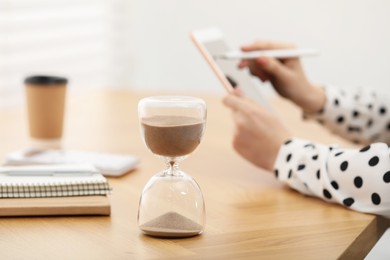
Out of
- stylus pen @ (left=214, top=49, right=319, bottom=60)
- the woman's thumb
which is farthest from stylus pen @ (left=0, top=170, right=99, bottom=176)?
the woman's thumb

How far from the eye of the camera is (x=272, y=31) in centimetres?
358

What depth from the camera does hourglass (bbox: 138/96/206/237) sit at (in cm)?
98

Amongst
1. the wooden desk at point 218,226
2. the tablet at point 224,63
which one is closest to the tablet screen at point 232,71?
the tablet at point 224,63

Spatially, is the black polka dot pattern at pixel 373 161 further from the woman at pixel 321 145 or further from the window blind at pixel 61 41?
the window blind at pixel 61 41

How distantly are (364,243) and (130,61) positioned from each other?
2962 millimetres

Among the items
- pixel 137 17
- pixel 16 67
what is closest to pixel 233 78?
pixel 16 67

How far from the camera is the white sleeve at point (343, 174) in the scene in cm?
117

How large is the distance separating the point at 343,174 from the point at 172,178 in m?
0.33

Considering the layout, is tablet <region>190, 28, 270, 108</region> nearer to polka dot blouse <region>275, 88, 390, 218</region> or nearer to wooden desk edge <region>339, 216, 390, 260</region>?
polka dot blouse <region>275, 88, 390, 218</region>

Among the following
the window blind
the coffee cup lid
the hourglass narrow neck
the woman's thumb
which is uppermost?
the woman's thumb

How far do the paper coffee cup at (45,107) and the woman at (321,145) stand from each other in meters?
Answer: 0.36

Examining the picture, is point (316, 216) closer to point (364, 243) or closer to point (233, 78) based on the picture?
point (364, 243)

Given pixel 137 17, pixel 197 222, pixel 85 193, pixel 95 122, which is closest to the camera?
pixel 197 222

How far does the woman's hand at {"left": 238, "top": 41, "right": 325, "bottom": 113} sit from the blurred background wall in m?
1.40
